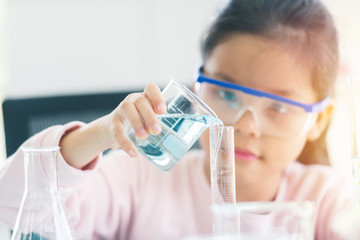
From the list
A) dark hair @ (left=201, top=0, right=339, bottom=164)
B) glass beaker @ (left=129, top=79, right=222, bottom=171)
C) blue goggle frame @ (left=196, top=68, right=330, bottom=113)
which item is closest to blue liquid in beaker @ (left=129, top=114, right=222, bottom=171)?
glass beaker @ (left=129, top=79, right=222, bottom=171)

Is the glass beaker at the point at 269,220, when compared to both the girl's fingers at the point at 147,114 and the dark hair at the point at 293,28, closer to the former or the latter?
the girl's fingers at the point at 147,114

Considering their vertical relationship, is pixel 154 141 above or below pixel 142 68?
above

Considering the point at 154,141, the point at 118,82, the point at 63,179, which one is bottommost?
the point at 118,82

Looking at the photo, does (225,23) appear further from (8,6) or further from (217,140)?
(8,6)

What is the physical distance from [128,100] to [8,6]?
2.28 m

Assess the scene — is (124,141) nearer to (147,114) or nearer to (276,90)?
(147,114)

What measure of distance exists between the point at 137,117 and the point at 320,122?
2.17ft

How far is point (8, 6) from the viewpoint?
2801 millimetres

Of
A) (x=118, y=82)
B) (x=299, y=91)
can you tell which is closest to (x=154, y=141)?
(x=299, y=91)

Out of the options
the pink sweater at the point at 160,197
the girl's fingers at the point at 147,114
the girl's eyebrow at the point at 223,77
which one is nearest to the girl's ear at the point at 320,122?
the pink sweater at the point at 160,197

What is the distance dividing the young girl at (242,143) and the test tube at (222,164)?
0.25 meters

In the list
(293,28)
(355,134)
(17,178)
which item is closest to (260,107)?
(293,28)

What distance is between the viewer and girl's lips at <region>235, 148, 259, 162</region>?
1104 mm

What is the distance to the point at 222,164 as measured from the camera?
0.68m
